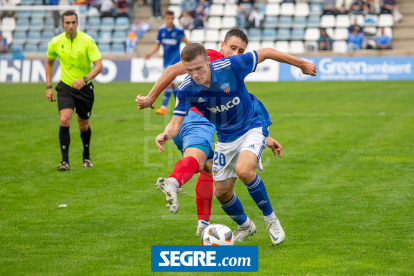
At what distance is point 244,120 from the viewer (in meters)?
4.92

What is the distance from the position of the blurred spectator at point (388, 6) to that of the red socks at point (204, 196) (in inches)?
900

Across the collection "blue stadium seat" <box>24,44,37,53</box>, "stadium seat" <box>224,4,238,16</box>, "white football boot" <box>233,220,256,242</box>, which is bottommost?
"blue stadium seat" <box>24,44,37,53</box>

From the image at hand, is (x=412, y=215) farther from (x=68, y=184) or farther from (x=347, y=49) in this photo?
(x=347, y=49)

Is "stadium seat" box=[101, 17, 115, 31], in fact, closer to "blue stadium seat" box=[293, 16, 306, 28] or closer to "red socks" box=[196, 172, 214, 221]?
"blue stadium seat" box=[293, 16, 306, 28]

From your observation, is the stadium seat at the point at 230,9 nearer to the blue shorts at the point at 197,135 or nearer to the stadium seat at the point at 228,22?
the stadium seat at the point at 228,22

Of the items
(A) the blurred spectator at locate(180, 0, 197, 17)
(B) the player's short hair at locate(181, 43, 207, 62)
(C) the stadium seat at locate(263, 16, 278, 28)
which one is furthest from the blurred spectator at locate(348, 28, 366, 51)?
(B) the player's short hair at locate(181, 43, 207, 62)

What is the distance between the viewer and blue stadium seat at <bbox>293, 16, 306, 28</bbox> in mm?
26675

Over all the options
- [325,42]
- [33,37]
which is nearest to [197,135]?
[325,42]

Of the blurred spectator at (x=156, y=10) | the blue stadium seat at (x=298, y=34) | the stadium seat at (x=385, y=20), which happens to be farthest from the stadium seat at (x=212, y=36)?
the stadium seat at (x=385, y=20)

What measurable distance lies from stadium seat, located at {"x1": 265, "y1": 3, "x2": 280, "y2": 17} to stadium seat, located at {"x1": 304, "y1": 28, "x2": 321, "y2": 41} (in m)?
2.11

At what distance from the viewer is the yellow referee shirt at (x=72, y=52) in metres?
8.13

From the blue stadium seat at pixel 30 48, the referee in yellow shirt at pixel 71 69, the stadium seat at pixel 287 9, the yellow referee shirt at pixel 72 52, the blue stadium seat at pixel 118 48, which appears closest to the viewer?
the referee in yellow shirt at pixel 71 69

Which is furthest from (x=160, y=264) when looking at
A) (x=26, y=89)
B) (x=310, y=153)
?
(x=26, y=89)

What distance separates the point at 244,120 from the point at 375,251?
158 cm
